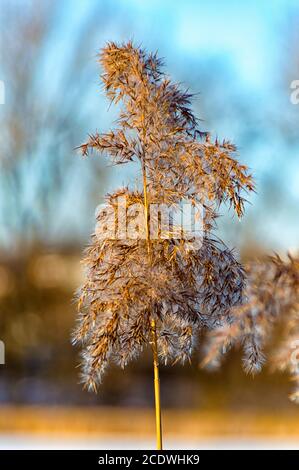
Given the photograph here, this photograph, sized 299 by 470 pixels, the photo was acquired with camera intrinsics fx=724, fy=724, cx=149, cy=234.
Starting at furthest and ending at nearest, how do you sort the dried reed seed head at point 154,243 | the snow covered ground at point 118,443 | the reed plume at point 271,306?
the snow covered ground at point 118,443
the dried reed seed head at point 154,243
the reed plume at point 271,306

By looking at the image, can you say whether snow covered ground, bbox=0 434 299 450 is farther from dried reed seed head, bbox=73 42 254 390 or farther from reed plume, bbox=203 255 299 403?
reed plume, bbox=203 255 299 403

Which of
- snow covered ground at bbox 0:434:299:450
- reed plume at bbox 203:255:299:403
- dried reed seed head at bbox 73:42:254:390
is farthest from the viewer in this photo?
snow covered ground at bbox 0:434:299:450

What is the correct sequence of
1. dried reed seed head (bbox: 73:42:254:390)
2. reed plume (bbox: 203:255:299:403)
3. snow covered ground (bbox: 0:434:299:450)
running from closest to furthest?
reed plume (bbox: 203:255:299:403) < dried reed seed head (bbox: 73:42:254:390) < snow covered ground (bbox: 0:434:299:450)

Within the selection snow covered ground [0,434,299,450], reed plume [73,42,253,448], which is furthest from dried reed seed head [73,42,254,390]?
snow covered ground [0,434,299,450]

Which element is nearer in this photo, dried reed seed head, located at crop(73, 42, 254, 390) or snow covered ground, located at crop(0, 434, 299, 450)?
dried reed seed head, located at crop(73, 42, 254, 390)

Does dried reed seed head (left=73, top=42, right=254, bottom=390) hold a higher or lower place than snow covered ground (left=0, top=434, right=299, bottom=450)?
→ higher

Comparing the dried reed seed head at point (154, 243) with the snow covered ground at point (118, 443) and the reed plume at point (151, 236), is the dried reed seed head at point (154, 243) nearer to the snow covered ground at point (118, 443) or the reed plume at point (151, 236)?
the reed plume at point (151, 236)

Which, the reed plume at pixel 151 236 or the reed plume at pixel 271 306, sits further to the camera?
the reed plume at pixel 151 236

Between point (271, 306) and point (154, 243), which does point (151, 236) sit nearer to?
point (154, 243)

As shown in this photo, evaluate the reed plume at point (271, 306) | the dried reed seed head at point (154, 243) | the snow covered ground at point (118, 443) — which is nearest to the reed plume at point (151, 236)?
the dried reed seed head at point (154, 243)

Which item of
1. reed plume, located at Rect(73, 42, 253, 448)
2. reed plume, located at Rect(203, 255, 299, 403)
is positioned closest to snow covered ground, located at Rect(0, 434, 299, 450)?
reed plume, located at Rect(73, 42, 253, 448)

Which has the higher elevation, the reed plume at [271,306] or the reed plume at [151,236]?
the reed plume at [151,236]
